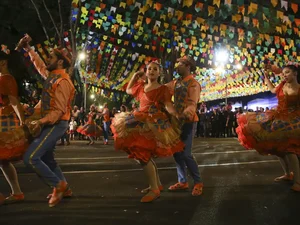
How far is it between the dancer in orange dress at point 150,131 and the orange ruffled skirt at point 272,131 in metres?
1.40

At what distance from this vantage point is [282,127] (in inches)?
234

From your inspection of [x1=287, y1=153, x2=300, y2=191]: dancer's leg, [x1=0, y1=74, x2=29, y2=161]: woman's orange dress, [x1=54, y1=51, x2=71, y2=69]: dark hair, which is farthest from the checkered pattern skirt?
[x1=287, y1=153, x2=300, y2=191]: dancer's leg

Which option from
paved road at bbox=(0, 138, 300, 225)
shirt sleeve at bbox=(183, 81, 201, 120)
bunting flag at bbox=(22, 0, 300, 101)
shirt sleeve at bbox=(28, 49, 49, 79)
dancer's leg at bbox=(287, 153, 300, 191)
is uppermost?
bunting flag at bbox=(22, 0, 300, 101)

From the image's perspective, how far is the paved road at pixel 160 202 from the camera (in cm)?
429

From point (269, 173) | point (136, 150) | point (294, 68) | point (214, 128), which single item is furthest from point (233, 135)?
point (136, 150)

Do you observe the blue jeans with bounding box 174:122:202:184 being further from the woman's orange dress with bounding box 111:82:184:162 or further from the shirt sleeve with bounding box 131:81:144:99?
the shirt sleeve with bounding box 131:81:144:99

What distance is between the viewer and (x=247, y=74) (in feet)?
113

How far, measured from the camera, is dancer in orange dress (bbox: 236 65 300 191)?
19.3ft

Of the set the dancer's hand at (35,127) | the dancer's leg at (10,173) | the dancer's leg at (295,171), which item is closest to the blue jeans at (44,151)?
the dancer's hand at (35,127)

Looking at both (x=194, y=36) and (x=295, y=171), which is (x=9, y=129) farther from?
(x=194, y=36)

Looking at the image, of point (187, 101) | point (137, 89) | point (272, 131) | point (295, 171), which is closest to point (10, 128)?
point (137, 89)

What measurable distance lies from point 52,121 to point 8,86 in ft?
2.66

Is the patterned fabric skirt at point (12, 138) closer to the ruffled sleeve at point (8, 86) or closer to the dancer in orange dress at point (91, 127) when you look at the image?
the ruffled sleeve at point (8, 86)

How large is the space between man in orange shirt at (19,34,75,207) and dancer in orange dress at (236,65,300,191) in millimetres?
2906
